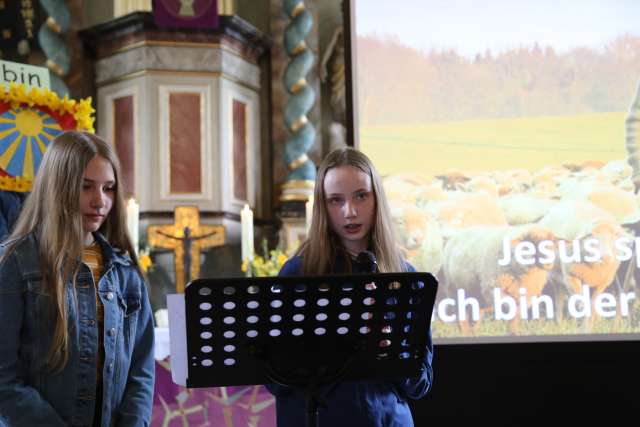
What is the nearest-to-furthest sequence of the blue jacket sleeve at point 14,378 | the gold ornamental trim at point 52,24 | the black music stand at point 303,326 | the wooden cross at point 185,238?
the black music stand at point 303,326, the blue jacket sleeve at point 14,378, the wooden cross at point 185,238, the gold ornamental trim at point 52,24

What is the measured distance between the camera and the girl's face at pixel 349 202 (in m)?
1.98

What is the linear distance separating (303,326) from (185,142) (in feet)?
14.7

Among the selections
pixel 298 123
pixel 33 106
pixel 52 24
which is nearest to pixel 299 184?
pixel 298 123

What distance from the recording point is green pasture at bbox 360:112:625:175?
12.5 feet

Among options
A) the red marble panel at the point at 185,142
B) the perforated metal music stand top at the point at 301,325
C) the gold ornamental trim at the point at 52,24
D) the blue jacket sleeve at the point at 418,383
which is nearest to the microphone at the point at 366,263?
the perforated metal music stand top at the point at 301,325

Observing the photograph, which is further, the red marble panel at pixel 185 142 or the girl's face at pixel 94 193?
the red marble panel at pixel 185 142

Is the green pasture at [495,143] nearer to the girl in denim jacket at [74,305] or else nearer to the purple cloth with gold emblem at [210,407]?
the purple cloth with gold emblem at [210,407]

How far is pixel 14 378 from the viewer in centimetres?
172

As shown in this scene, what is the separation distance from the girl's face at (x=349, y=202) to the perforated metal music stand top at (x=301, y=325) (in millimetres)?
347

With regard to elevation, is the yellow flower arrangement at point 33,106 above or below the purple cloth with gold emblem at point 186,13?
below

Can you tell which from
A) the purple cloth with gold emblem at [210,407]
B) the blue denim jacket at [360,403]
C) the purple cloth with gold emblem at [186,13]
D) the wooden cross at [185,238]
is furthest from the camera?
the purple cloth with gold emblem at [186,13]

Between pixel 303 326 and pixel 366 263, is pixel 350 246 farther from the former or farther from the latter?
pixel 303 326

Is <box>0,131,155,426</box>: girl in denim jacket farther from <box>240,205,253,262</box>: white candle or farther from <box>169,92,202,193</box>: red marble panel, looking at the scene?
<box>169,92,202,193</box>: red marble panel

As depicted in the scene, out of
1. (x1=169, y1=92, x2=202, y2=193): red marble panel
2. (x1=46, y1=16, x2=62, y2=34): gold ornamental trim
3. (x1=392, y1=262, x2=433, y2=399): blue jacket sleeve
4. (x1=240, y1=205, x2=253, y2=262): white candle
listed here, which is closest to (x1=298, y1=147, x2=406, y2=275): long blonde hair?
(x1=392, y1=262, x2=433, y2=399): blue jacket sleeve
